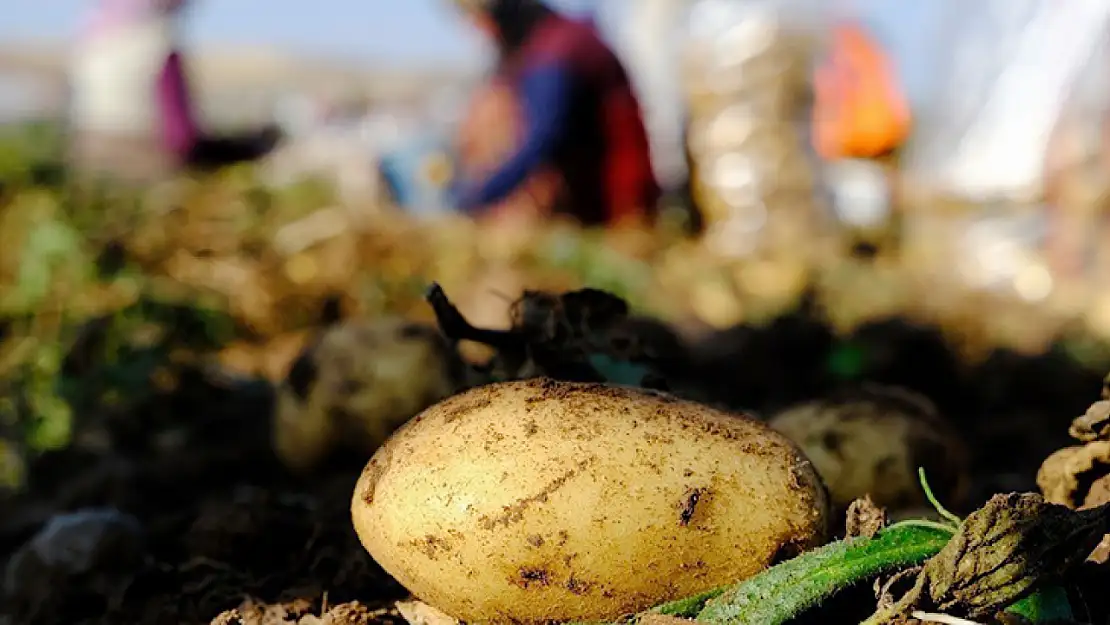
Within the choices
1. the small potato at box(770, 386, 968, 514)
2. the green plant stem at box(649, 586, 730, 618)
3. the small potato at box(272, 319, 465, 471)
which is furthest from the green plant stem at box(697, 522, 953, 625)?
the small potato at box(272, 319, 465, 471)

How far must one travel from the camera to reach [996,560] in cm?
122

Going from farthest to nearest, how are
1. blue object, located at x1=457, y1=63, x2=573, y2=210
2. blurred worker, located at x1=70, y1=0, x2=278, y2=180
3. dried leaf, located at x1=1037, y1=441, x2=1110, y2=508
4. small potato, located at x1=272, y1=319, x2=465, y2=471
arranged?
1. blurred worker, located at x1=70, y1=0, x2=278, y2=180
2. blue object, located at x1=457, y1=63, x2=573, y2=210
3. small potato, located at x1=272, y1=319, x2=465, y2=471
4. dried leaf, located at x1=1037, y1=441, x2=1110, y2=508

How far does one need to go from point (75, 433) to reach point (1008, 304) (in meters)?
3.37

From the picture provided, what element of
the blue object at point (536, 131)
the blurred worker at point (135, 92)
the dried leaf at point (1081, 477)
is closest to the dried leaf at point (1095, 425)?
the dried leaf at point (1081, 477)

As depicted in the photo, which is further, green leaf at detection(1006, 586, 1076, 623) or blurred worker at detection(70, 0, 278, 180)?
blurred worker at detection(70, 0, 278, 180)

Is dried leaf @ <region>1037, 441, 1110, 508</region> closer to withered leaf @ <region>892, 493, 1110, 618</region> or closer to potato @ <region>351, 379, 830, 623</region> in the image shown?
withered leaf @ <region>892, 493, 1110, 618</region>

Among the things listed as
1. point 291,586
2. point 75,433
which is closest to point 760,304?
point 75,433

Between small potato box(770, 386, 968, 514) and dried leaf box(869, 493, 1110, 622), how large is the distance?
0.59m

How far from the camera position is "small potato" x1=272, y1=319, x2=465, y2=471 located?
2373 millimetres

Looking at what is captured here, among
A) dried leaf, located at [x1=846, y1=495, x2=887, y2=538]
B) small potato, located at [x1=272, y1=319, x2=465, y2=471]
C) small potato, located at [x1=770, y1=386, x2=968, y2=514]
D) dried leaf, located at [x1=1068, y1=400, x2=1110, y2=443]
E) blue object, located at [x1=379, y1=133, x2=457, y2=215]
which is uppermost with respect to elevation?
dried leaf, located at [x1=1068, y1=400, x2=1110, y2=443]

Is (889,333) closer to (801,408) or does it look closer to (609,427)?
(801,408)

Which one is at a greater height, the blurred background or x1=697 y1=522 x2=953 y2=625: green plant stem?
x1=697 y1=522 x2=953 y2=625: green plant stem

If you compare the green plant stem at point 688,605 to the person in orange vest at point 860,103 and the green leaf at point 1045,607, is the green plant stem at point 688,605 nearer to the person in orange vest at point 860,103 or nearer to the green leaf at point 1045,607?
the green leaf at point 1045,607

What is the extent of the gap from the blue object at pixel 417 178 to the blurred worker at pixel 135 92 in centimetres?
180
